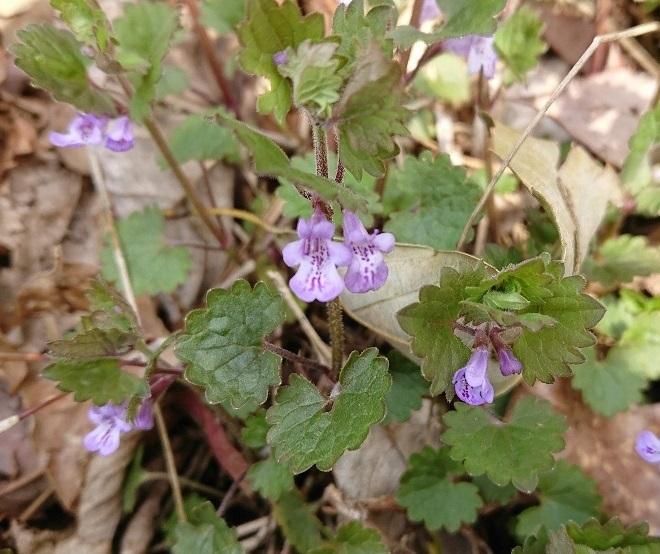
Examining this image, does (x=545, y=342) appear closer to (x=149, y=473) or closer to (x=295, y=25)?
(x=295, y=25)

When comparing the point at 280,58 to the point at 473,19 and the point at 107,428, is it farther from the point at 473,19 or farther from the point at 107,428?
the point at 107,428

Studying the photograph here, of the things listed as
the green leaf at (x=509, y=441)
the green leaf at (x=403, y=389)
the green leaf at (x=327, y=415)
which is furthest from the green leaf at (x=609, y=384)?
the green leaf at (x=327, y=415)

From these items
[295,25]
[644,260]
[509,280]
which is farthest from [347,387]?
[644,260]

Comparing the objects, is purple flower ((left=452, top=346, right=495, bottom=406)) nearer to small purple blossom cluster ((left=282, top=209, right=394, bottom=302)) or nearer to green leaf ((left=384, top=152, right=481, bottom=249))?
small purple blossom cluster ((left=282, top=209, right=394, bottom=302))

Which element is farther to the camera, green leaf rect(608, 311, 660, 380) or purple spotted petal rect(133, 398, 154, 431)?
green leaf rect(608, 311, 660, 380)

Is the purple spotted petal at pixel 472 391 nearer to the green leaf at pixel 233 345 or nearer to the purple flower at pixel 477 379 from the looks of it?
the purple flower at pixel 477 379

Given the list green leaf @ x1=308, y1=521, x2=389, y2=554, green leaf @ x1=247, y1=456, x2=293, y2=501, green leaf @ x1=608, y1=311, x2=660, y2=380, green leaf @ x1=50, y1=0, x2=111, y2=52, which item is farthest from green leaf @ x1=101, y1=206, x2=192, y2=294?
green leaf @ x1=608, y1=311, x2=660, y2=380
